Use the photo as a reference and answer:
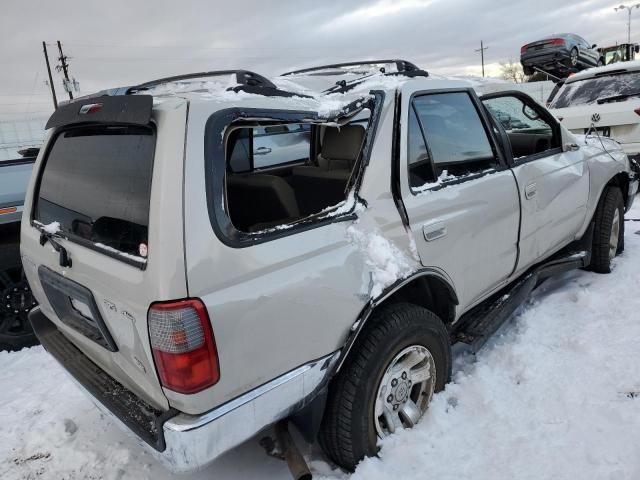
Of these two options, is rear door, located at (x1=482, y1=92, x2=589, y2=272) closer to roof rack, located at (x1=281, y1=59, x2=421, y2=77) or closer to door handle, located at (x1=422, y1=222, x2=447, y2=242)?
roof rack, located at (x1=281, y1=59, x2=421, y2=77)

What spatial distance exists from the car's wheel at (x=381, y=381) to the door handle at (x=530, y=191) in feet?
3.96

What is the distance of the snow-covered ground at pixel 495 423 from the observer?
2307mm

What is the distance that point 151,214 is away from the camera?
169cm

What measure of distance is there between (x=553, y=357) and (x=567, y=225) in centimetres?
119

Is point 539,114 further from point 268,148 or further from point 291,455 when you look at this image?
point 291,455

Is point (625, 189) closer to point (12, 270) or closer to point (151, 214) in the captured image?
point (151, 214)

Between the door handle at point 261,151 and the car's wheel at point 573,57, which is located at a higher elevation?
the car's wheel at point 573,57

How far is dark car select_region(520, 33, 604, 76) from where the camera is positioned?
14109 mm

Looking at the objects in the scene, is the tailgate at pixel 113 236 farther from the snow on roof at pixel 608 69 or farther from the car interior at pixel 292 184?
the snow on roof at pixel 608 69

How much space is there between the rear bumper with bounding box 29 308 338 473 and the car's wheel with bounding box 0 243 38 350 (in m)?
2.26

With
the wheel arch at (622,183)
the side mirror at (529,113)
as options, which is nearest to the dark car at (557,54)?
the wheel arch at (622,183)

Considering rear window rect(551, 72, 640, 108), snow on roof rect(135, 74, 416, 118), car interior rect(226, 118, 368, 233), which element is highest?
snow on roof rect(135, 74, 416, 118)

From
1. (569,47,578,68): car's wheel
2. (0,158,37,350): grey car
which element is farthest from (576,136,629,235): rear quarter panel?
(569,47,578,68): car's wheel

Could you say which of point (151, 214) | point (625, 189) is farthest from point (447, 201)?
point (625, 189)
